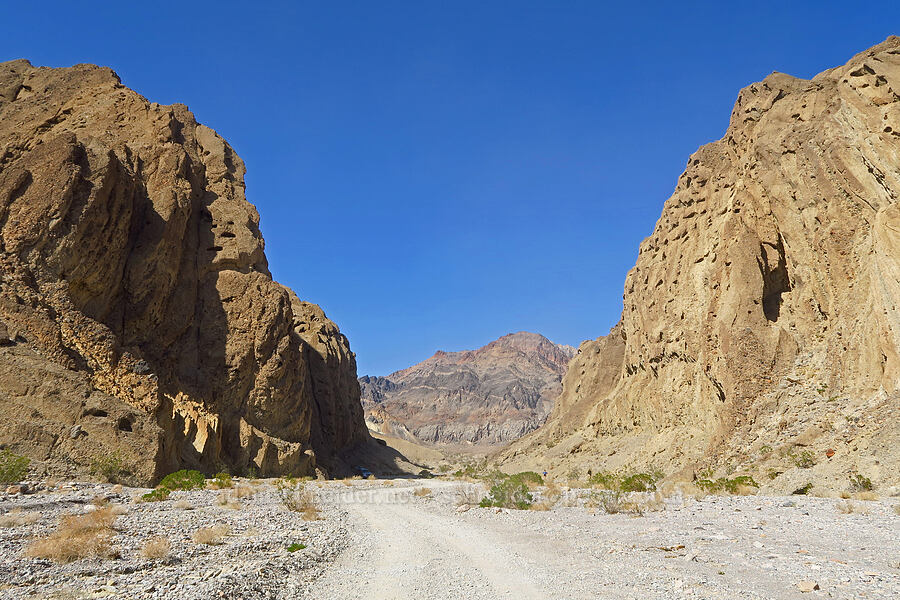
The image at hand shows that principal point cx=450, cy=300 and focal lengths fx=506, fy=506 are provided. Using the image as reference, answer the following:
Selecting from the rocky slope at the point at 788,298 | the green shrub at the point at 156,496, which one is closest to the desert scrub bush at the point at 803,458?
the rocky slope at the point at 788,298

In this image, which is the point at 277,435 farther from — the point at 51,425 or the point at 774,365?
the point at 774,365

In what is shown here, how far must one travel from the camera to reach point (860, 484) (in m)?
16.0

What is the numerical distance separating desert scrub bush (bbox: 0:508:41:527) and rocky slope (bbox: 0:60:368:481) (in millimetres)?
10479

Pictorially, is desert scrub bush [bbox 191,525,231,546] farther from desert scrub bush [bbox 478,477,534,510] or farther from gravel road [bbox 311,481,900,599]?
desert scrub bush [bbox 478,477,534,510]

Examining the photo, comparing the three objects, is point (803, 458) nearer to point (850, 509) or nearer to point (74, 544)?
point (850, 509)

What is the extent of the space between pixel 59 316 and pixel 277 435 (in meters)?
19.4

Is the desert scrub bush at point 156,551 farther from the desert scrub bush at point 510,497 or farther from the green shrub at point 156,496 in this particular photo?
the desert scrub bush at point 510,497

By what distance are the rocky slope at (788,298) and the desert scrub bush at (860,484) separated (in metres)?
0.27

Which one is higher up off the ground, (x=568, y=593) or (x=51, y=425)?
(x=51, y=425)

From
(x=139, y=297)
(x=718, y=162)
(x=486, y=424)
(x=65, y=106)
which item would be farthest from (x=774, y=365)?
(x=486, y=424)

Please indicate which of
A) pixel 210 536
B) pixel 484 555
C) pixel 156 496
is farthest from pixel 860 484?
pixel 156 496

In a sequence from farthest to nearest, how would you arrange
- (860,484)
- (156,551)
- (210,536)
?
1. (860,484)
2. (210,536)
3. (156,551)

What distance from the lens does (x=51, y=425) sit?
20969mm

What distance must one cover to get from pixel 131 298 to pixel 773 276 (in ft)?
132
